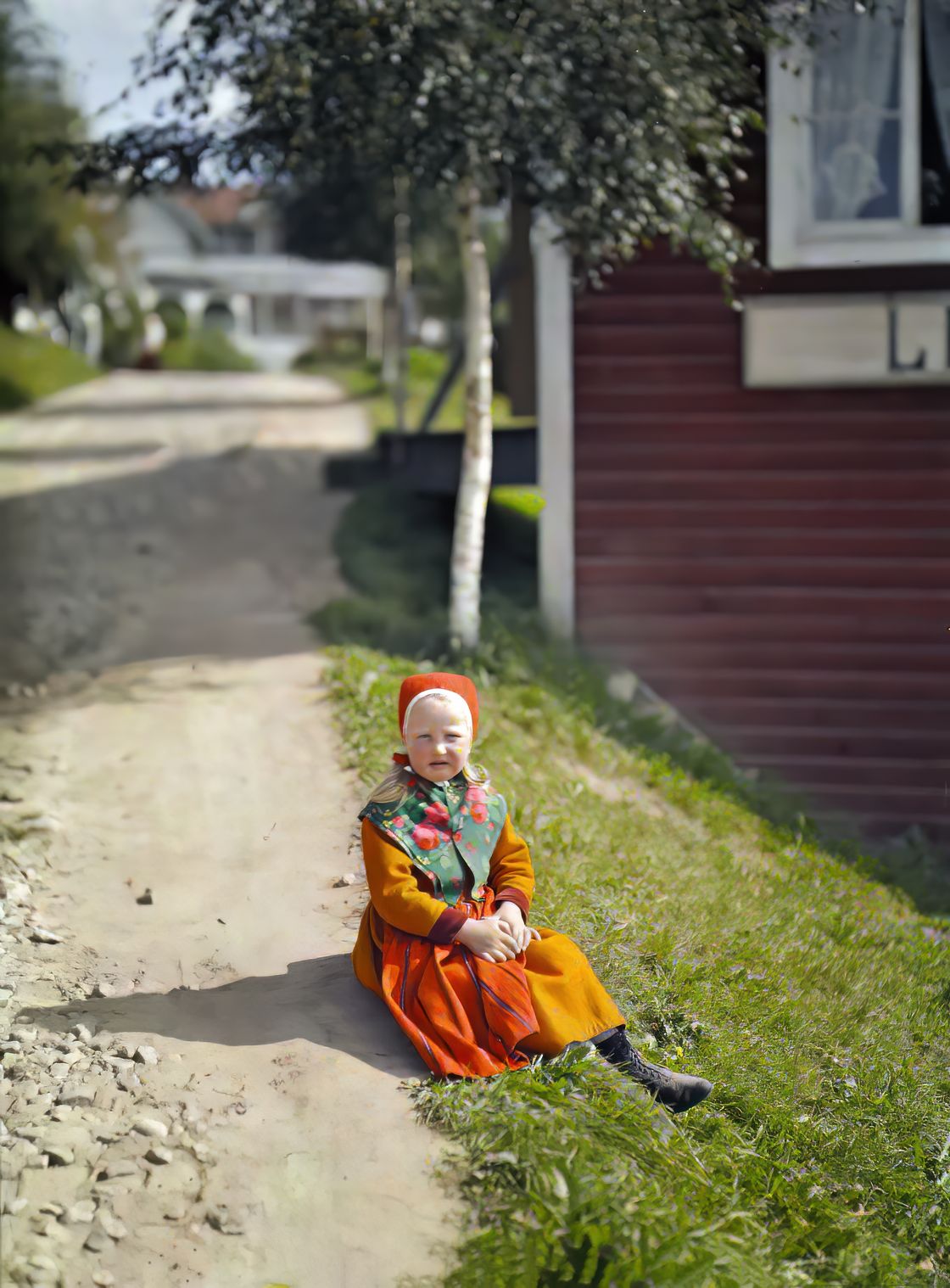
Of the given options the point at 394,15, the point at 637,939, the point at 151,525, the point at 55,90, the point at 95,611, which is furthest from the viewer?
the point at 55,90

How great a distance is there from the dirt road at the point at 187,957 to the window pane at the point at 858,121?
13.5ft

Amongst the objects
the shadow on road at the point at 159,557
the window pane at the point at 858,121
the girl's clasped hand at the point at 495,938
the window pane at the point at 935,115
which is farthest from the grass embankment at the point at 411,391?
the girl's clasped hand at the point at 495,938

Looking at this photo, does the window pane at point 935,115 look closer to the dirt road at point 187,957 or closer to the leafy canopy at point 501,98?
the leafy canopy at point 501,98

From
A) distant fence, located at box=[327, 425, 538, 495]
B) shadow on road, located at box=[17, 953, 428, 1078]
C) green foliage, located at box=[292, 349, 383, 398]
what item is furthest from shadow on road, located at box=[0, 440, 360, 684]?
green foliage, located at box=[292, 349, 383, 398]

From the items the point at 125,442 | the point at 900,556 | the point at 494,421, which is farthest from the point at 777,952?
the point at 494,421

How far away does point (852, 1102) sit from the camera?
165 inches

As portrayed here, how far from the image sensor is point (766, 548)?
8.01m

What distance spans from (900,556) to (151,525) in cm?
616

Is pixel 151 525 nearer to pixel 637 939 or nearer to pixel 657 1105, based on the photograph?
pixel 637 939

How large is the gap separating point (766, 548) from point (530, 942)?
485 cm

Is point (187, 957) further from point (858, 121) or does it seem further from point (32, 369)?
point (32, 369)

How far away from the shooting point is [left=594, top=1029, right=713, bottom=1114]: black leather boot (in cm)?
364

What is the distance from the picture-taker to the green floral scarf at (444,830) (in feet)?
11.9

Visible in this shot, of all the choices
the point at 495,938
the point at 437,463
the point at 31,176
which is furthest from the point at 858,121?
the point at 31,176
